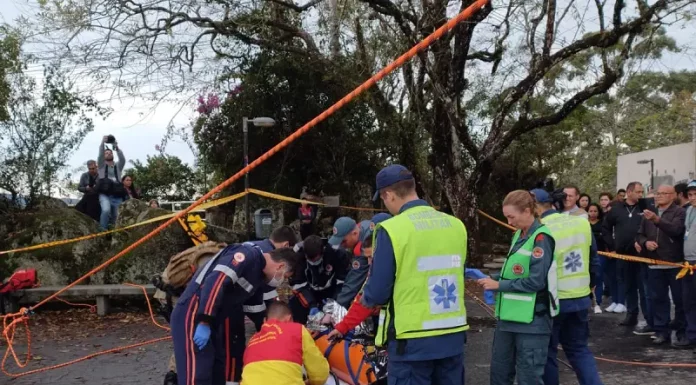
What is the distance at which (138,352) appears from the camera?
6.99 m

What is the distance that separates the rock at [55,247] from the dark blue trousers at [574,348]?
7.94 m

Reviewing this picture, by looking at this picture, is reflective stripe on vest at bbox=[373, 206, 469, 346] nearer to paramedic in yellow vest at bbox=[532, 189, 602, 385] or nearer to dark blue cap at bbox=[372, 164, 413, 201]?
dark blue cap at bbox=[372, 164, 413, 201]

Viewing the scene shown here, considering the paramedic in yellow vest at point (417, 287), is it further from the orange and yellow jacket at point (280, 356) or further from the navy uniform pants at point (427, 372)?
the orange and yellow jacket at point (280, 356)

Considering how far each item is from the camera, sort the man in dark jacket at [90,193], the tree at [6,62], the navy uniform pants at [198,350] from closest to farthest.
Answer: the navy uniform pants at [198,350] → the tree at [6,62] → the man in dark jacket at [90,193]

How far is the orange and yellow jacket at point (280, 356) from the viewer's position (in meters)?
3.64

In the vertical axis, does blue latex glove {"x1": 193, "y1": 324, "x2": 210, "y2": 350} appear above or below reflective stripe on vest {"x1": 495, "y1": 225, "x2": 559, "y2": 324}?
below

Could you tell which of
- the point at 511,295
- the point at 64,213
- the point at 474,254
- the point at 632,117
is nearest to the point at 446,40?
the point at 474,254

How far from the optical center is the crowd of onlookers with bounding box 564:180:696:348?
6.67 meters

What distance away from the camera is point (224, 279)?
12.6ft

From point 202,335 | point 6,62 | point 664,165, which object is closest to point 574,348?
point 202,335

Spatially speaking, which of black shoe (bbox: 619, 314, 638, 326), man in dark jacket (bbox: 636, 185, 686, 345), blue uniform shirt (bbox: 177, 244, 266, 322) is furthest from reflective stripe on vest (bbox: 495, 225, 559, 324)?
black shoe (bbox: 619, 314, 638, 326)

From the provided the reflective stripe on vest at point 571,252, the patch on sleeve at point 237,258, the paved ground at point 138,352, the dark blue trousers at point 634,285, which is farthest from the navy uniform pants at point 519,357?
the dark blue trousers at point 634,285

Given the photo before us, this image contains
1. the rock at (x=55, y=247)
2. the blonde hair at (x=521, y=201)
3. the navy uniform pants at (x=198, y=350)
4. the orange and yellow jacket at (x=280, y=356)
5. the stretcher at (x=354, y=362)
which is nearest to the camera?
the orange and yellow jacket at (x=280, y=356)

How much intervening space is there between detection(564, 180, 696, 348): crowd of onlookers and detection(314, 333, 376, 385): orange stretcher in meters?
3.00
